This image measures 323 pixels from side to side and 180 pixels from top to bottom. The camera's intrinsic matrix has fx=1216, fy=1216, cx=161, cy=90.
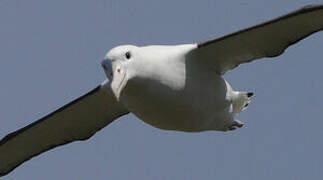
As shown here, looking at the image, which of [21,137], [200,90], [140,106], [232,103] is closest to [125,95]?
[140,106]

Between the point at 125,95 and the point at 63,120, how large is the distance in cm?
393

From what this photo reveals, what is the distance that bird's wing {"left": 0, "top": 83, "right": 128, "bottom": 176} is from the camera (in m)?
22.8

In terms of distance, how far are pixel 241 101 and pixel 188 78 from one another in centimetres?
214

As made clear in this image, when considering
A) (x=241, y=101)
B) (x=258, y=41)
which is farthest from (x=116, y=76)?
(x=241, y=101)

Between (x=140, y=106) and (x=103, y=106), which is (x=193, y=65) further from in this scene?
(x=103, y=106)

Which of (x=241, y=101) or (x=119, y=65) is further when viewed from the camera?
(x=241, y=101)

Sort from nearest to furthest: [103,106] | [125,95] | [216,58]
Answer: [125,95]
[216,58]
[103,106]

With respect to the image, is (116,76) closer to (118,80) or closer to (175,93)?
(118,80)

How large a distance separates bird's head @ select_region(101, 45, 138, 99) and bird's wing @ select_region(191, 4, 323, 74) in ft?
4.66

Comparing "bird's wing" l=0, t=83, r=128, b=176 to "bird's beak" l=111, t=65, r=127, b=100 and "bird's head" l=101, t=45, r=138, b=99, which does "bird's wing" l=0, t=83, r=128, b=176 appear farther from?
"bird's beak" l=111, t=65, r=127, b=100

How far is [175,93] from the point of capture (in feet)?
65.8

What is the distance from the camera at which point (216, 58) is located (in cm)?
2116

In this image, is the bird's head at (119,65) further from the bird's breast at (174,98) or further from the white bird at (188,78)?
the bird's breast at (174,98)

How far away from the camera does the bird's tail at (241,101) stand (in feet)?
72.3
